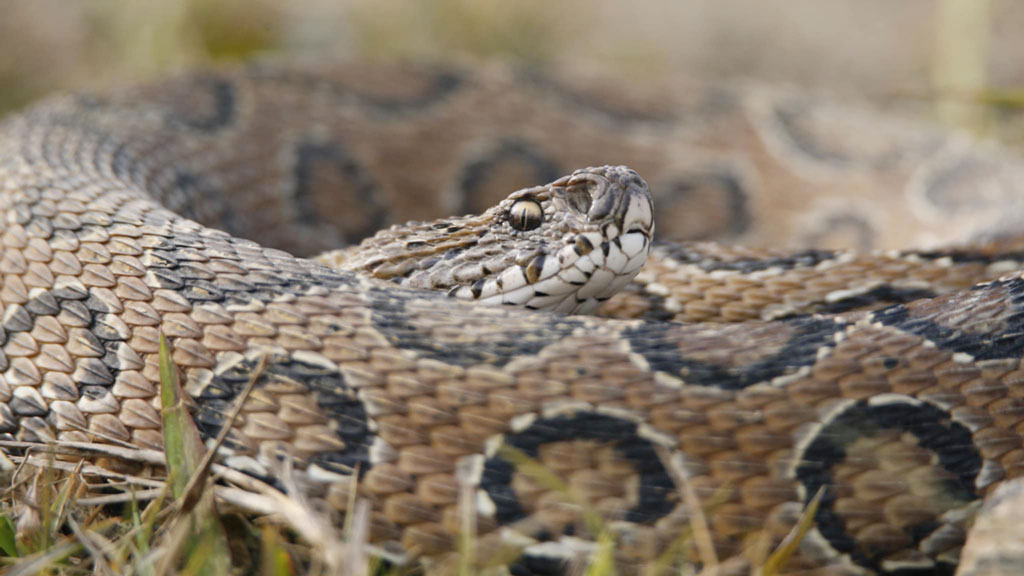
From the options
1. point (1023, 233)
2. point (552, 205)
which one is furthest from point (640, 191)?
point (1023, 233)

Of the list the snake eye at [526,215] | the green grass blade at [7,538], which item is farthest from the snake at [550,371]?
the green grass blade at [7,538]

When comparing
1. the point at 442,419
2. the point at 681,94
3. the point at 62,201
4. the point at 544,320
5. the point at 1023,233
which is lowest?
the point at 442,419

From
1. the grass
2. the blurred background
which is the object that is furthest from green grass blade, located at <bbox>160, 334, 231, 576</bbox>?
the blurred background

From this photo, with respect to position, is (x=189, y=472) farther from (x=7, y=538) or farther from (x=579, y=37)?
(x=579, y=37)

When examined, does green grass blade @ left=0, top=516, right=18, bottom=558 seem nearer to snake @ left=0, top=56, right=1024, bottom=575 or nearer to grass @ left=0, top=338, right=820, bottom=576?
grass @ left=0, top=338, right=820, bottom=576

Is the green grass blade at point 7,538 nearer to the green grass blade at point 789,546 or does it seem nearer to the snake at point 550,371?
the snake at point 550,371

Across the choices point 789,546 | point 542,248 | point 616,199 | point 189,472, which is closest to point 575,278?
point 542,248

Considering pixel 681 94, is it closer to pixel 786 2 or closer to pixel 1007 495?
pixel 786 2
